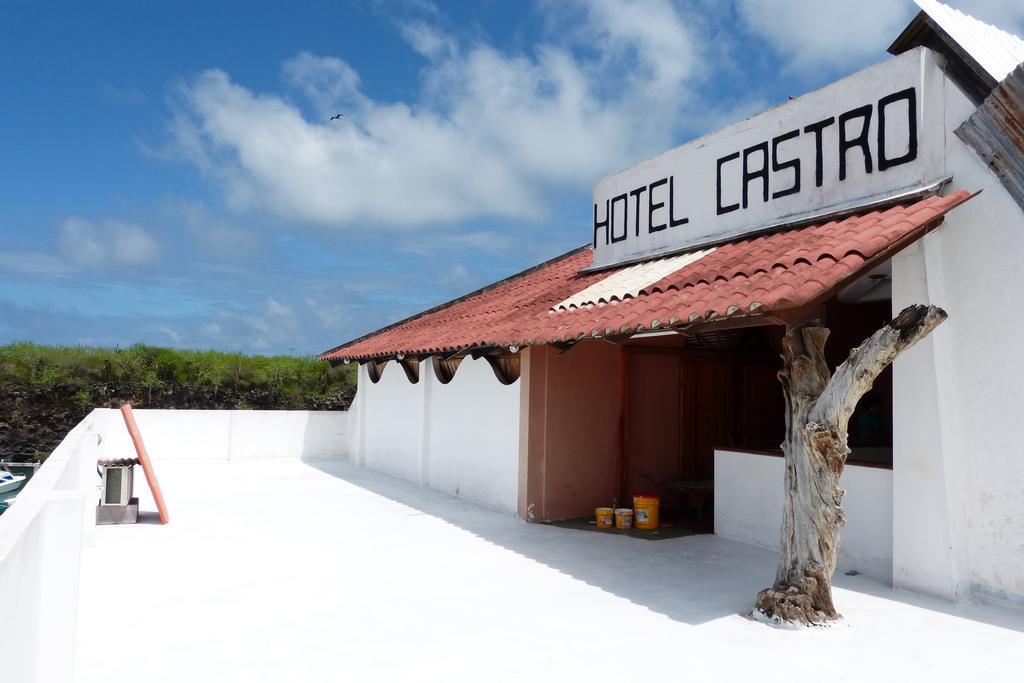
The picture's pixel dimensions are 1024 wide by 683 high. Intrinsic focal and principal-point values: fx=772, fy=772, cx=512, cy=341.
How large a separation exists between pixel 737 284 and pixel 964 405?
2.02m

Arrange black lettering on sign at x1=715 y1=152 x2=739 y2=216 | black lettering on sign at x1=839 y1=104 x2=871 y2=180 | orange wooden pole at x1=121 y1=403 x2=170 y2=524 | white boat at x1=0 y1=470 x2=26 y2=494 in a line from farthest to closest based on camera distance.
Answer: white boat at x1=0 y1=470 x2=26 y2=494 < orange wooden pole at x1=121 y1=403 x2=170 y2=524 < black lettering on sign at x1=715 y1=152 x2=739 y2=216 < black lettering on sign at x1=839 y1=104 x2=871 y2=180

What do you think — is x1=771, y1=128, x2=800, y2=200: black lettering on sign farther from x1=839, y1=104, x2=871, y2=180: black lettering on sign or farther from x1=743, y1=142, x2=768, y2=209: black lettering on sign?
x1=839, y1=104, x2=871, y2=180: black lettering on sign

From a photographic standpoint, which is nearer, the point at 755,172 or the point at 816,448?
the point at 816,448

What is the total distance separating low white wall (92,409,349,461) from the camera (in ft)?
57.4

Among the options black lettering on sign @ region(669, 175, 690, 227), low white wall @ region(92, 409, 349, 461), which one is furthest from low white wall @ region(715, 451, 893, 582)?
low white wall @ region(92, 409, 349, 461)

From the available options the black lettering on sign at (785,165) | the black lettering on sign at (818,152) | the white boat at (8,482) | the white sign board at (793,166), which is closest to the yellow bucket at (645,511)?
the white sign board at (793,166)

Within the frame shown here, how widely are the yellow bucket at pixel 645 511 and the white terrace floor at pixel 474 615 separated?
0.70 m

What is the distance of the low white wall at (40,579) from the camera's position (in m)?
2.61

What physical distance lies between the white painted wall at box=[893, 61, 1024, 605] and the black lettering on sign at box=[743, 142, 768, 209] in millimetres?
2053

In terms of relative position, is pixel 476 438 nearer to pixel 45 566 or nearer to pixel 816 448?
pixel 816 448

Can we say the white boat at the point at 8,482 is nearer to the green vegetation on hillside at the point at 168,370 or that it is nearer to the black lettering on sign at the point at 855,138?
the green vegetation on hillside at the point at 168,370

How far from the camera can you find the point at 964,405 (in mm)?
6176

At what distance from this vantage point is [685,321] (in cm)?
625

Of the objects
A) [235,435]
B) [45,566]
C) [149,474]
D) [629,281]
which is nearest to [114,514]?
[149,474]
